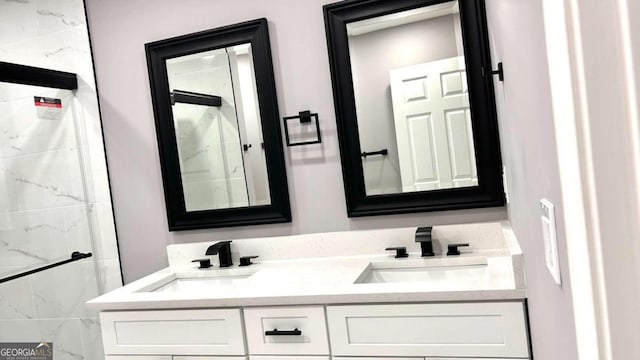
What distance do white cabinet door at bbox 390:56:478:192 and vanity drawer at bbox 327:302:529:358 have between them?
0.63 metres

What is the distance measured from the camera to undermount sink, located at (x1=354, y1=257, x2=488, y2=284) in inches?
76.1

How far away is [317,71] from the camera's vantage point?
7.21 ft

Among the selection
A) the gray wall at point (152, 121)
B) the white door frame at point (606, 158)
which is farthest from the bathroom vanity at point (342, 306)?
the white door frame at point (606, 158)

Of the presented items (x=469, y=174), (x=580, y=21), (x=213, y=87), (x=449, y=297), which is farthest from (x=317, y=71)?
(x=580, y=21)

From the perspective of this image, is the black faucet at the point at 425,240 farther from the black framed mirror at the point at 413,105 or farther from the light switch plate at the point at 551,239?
the light switch plate at the point at 551,239

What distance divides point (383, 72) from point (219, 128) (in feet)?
2.59

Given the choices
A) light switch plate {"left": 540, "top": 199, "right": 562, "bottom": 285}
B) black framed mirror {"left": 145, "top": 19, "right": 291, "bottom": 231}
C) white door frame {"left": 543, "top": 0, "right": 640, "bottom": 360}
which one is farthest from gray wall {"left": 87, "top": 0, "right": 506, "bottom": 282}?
white door frame {"left": 543, "top": 0, "right": 640, "bottom": 360}

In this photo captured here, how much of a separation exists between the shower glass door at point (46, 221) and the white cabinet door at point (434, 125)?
157 cm

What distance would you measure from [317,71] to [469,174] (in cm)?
77

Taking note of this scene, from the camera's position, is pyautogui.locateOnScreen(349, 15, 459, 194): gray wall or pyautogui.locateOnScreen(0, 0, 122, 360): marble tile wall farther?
pyautogui.locateOnScreen(0, 0, 122, 360): marble tile wall

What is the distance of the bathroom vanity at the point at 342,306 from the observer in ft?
5.10

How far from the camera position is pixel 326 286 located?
1.76 metres

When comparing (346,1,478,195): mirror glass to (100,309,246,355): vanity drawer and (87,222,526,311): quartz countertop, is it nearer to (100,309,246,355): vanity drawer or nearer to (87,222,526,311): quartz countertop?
(87,222,526,311): quartz countertop

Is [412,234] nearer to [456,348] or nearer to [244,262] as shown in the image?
[456,348]
